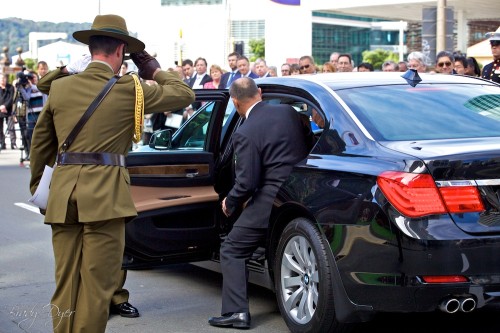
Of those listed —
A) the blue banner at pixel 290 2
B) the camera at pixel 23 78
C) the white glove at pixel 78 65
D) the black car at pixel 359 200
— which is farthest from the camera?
the blue banner at pixel 290 2

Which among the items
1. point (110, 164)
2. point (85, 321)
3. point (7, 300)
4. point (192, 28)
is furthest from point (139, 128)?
point (192, 28)

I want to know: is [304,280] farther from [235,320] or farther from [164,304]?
[164,304]

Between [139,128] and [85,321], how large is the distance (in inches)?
40.8

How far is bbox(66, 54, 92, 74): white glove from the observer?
5.43 meters

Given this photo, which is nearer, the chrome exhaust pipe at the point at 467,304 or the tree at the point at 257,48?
the chrome exhaust pipe at the point at 467,304

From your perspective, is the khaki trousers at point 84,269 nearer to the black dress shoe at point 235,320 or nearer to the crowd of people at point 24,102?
the black dress shoe at point 235,320

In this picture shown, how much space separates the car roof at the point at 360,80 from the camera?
20.5 ft

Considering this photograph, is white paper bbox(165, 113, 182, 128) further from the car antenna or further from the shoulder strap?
the shoulder strap

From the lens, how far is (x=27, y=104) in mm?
18906

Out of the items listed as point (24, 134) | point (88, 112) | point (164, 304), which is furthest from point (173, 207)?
point (24, 134)

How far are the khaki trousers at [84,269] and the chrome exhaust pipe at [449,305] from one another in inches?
68.1

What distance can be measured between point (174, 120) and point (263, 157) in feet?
20.1

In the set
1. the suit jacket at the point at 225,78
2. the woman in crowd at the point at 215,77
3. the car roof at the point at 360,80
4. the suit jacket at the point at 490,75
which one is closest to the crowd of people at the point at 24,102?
the woman in crowd at the point at 215,77

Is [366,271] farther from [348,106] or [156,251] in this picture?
[156,251]
